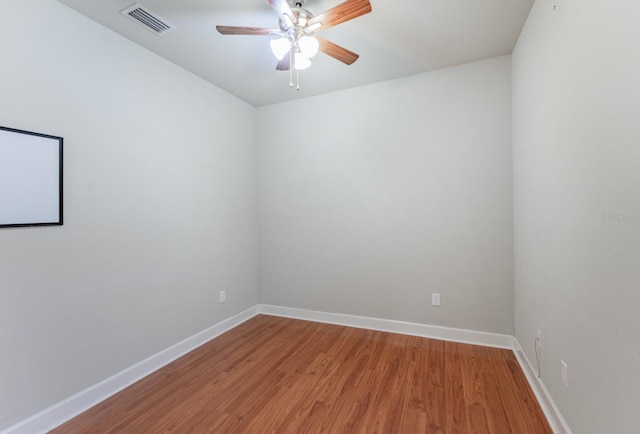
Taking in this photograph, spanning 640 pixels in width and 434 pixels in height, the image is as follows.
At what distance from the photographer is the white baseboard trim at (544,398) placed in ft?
4.98

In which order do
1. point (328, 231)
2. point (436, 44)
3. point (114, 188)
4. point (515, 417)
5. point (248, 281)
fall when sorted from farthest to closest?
point (248, 281) → point (328, 231) → point (436, 44) → point (114, 188) → point (515, 417)

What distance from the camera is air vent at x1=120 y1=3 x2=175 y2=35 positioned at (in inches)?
73.2

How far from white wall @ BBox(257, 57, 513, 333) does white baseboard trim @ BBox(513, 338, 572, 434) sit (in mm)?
399

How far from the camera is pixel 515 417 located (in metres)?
1.70

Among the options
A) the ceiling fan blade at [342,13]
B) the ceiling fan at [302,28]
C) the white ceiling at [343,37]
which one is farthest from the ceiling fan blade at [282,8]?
the white ceiling at [343,37]

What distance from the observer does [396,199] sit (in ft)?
9.58

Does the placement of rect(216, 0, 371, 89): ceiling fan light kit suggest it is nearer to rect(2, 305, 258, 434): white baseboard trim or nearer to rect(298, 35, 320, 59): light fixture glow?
rect(298, 35, 320, 59): light fixture glow

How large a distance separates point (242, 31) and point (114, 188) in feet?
4.79

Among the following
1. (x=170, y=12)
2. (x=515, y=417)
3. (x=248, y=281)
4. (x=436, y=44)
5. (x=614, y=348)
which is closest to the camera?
(x=614, y=348)

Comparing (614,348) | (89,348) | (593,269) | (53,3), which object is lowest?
(89,348)

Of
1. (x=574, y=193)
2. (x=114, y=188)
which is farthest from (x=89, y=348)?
(x=574, y=193)

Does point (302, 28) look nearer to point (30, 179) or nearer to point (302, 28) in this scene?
point (302, 28)

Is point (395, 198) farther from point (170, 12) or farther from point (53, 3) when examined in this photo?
point (53, 3)

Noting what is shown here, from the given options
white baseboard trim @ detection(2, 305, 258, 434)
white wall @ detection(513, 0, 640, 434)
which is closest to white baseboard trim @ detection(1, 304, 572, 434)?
white baseboard trim @ detection(2, 305, 258, 434)
